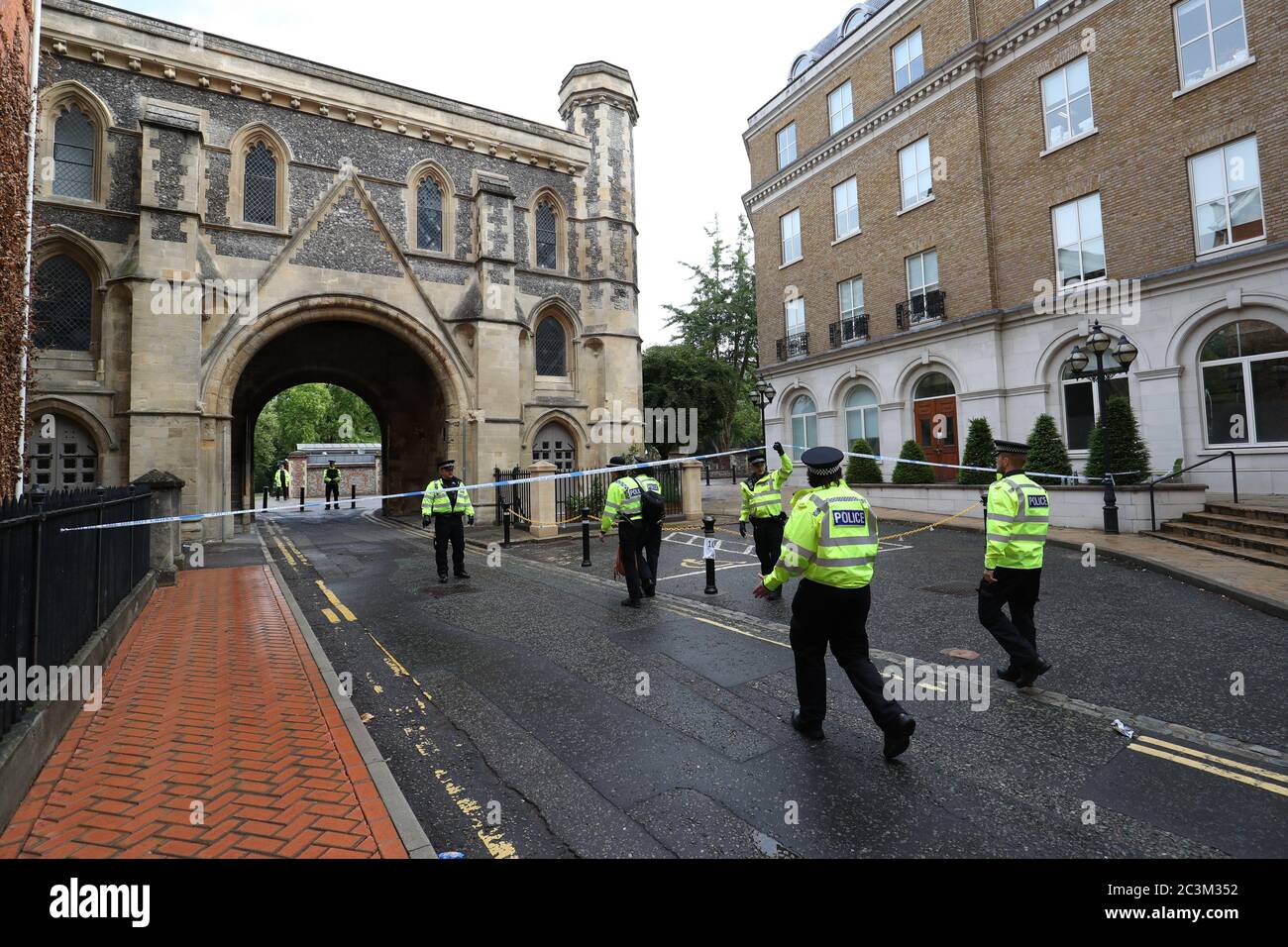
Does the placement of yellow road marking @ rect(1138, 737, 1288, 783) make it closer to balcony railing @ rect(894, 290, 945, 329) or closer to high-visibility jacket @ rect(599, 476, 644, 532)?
high-visibility jacket @ rect(599, 476, 644, 532)

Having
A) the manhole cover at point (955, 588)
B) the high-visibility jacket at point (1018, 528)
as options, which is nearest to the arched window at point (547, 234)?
the manhole cover at point (955, 588)

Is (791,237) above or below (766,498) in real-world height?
above

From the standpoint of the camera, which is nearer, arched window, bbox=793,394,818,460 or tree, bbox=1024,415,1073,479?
tree, bbox=1024,415,1073,479

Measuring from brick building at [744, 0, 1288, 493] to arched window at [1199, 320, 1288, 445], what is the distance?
→ 0.12 ft

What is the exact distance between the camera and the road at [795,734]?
3.02 metres

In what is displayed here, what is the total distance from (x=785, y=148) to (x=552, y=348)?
13011mm

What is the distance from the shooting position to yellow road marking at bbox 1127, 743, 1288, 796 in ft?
10.9

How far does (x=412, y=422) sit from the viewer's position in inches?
958

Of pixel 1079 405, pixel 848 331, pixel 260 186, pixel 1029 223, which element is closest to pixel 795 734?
pixel 1079 405

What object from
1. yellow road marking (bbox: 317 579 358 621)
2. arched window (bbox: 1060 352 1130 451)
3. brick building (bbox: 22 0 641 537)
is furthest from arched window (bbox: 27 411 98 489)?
arched window (bbox: 1060 352 1130 451)

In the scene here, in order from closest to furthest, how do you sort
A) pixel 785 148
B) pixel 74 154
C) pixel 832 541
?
pixel 832 541 < pixel 74 154 < pixel 785 148

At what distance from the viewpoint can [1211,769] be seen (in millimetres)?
3551

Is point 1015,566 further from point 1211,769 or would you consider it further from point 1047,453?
point 1047,453

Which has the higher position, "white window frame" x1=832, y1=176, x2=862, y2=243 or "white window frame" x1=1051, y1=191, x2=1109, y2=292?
"white window frame" x1=832, y1=176, x2=862, y2=243
